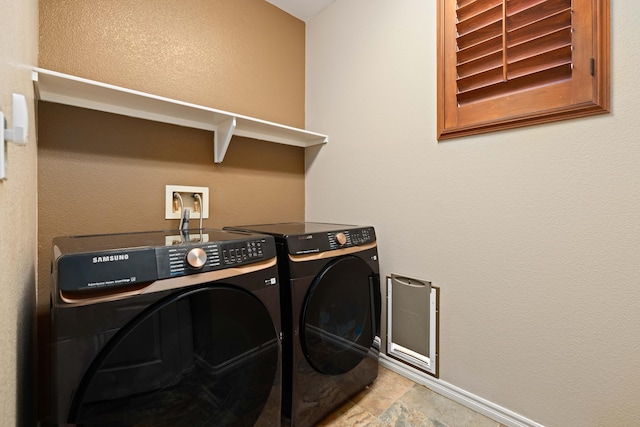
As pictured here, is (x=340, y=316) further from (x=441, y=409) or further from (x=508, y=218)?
(x=508, y=218)

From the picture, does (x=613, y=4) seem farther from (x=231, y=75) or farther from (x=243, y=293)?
(x=231, y=75)

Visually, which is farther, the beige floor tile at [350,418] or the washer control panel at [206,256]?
the beige floor tile at [350,418]

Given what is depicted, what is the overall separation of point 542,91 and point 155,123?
71.0 inches

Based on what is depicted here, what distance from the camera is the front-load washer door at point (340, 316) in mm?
1222

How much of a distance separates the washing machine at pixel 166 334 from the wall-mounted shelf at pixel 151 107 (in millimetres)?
725

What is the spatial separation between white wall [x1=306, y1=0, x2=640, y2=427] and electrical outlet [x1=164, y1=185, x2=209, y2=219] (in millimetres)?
862

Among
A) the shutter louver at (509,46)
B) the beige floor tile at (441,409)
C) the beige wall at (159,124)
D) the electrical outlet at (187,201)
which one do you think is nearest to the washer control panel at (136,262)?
the beige wall at (159,124)

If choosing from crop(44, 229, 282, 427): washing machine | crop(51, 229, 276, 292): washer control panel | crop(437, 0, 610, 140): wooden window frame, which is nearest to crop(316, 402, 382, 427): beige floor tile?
crop(44, 229, 282, 427): washing machine

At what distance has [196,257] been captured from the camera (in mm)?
848

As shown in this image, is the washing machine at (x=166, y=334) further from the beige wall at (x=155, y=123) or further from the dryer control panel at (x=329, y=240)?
the beige wall at (x=155, y=123)

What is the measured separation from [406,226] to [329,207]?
1.98 ft

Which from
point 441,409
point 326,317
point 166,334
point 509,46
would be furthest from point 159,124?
point 441,409

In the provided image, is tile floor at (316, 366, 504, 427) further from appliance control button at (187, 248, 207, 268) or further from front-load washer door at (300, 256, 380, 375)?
appliance control button at (187, 248, 207, 268)

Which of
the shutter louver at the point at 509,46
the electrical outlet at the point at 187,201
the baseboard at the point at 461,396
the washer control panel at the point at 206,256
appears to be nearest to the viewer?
the washer control panel at the point at 206,256
